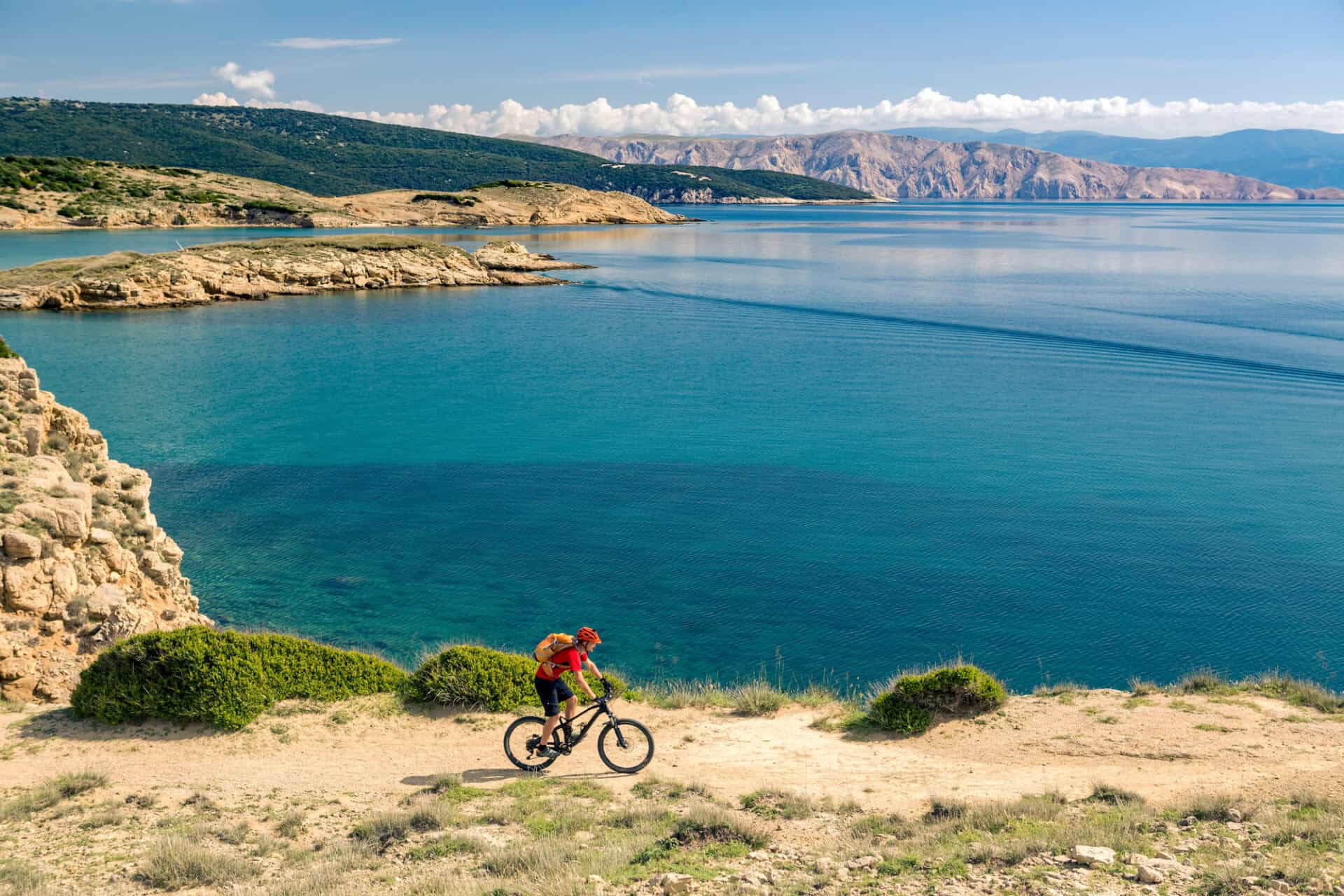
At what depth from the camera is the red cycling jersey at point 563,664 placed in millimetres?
11289

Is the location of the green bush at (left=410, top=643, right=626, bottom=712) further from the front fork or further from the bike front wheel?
the front fork

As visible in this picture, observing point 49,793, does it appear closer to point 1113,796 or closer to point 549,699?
point 549,699

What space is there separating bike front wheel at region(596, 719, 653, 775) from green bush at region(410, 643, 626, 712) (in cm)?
198

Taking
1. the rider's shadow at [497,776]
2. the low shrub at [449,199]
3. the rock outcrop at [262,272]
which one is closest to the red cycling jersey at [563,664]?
the rider's shadow at [497,776]

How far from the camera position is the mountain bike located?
11719 mm

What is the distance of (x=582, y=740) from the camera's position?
1233cm

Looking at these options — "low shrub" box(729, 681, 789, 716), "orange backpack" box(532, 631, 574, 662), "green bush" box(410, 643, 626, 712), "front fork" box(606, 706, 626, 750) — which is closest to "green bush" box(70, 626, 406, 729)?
"green bush" box(410, 643, 626, 712)

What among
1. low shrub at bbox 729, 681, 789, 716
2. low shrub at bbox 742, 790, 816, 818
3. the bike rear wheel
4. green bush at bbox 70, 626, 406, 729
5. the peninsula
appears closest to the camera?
low shrub at bbox 742, 790, 816, 818

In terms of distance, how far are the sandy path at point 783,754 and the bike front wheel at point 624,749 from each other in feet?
0.62

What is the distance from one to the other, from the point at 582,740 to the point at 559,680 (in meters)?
1.31

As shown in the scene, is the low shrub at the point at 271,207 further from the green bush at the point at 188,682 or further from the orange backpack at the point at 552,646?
the orange backpack at the point at 552,646

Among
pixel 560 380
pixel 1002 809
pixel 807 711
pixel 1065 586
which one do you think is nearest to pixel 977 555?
pixel 1065 586

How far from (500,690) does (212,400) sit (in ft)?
99.1

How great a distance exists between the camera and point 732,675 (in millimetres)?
17609
